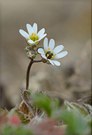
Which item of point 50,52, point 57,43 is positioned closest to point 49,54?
point 50,52

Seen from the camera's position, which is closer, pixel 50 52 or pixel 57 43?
pixel 50 52

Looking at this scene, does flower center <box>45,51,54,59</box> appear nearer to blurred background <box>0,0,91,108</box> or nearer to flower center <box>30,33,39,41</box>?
flower center <box>30,33,39,41</box>

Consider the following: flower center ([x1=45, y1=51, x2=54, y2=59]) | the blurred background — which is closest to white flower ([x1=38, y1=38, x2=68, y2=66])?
flower center ([x1=45, y1=51, x2=54, y2=59])

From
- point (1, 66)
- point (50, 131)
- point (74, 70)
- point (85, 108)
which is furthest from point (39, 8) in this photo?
point (50, 131)

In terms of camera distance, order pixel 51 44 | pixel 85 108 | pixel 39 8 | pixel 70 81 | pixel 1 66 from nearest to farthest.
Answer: pixel 51 44
pixel 85 108
pixel 70 81
pixel 1 66
pixel 39 8

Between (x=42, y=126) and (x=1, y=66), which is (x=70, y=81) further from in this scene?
(x=42, y=126)

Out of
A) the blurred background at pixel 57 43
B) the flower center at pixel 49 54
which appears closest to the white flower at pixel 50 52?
the flower center at pixel 49 54

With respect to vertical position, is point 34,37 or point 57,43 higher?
point 57,43

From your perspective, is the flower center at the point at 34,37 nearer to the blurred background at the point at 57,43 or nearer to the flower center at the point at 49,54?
the flower center at the point at 49,54

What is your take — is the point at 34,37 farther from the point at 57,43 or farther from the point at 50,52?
the point at 57,43
